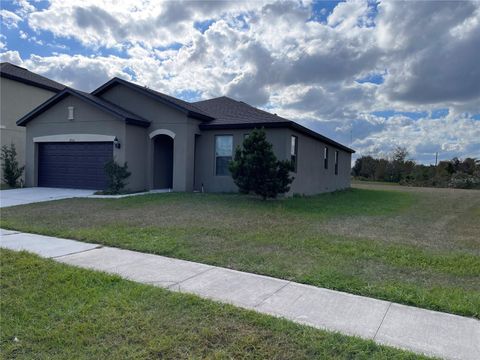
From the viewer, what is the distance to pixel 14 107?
20.6 m

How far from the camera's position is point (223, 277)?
4.70 meters

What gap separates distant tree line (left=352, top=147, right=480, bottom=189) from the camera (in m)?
35.9

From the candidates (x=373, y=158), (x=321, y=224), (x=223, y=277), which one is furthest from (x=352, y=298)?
(x=373, y=158)

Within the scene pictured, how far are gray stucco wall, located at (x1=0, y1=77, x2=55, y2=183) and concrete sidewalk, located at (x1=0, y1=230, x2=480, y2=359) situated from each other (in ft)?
59.0

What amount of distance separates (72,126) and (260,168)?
989cm

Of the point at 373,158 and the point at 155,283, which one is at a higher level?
the point at 373,158

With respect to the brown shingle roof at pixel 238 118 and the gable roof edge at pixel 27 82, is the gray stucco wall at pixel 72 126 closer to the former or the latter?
the brown shingle roof at pixel 238 118

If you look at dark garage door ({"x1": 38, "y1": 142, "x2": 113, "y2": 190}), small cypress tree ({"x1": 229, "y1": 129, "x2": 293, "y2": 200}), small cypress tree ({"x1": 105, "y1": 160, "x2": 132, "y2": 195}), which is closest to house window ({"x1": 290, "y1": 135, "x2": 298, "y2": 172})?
small cypress tree ({"x1": 229, "y1": 129, "x2": 293, "y2": 200})

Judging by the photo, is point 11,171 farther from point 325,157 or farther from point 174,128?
point 325,157

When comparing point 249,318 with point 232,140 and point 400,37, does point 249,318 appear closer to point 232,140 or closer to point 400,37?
point 232,140

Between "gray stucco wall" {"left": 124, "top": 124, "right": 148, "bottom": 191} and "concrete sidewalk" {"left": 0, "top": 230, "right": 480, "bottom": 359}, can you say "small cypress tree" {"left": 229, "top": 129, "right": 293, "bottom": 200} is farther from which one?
"concrete sidewalk" {"left": 0, "top": 230, "right": 480, "bottom": 359}

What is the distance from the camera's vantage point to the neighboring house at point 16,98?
19969 mm

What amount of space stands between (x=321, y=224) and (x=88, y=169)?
11.9 meters

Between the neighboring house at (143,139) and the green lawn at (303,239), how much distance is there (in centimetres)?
391
